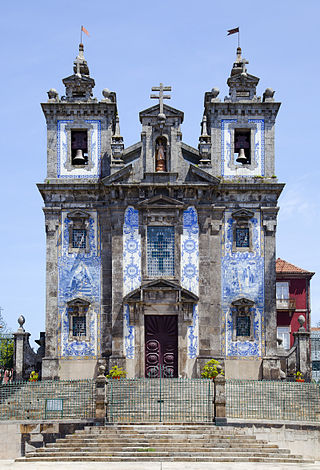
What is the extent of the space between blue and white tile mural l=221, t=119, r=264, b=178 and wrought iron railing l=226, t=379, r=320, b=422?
9.87 meters

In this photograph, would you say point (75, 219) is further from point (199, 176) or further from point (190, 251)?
point (199, 176)

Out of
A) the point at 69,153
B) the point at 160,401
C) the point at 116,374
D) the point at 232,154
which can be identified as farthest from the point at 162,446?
the point at 69,153

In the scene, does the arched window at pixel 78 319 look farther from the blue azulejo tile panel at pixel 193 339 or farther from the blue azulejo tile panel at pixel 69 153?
the blue azulejo tile panel at pixel 69 153

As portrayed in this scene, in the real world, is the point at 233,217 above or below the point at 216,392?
above

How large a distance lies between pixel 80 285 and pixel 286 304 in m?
16.2

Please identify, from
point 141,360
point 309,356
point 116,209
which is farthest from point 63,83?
point 309,356

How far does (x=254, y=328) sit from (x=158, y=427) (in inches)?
386

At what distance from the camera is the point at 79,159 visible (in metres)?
36.1

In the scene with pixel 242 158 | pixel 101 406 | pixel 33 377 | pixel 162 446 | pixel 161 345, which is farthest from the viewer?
pixel 242 158

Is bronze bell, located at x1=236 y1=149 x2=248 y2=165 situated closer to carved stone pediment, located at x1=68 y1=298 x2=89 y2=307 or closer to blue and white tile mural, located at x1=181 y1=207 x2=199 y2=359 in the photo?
blue and white tile mural, located at x1=181 y1=207 x2=199 y2=359

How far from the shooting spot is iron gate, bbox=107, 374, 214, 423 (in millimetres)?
27281

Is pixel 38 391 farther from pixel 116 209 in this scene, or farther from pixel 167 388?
pixel 116 209

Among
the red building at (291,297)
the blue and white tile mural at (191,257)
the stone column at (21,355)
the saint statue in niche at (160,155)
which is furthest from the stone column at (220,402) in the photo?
the red building at (291,297)

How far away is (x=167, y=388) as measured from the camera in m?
29.7
